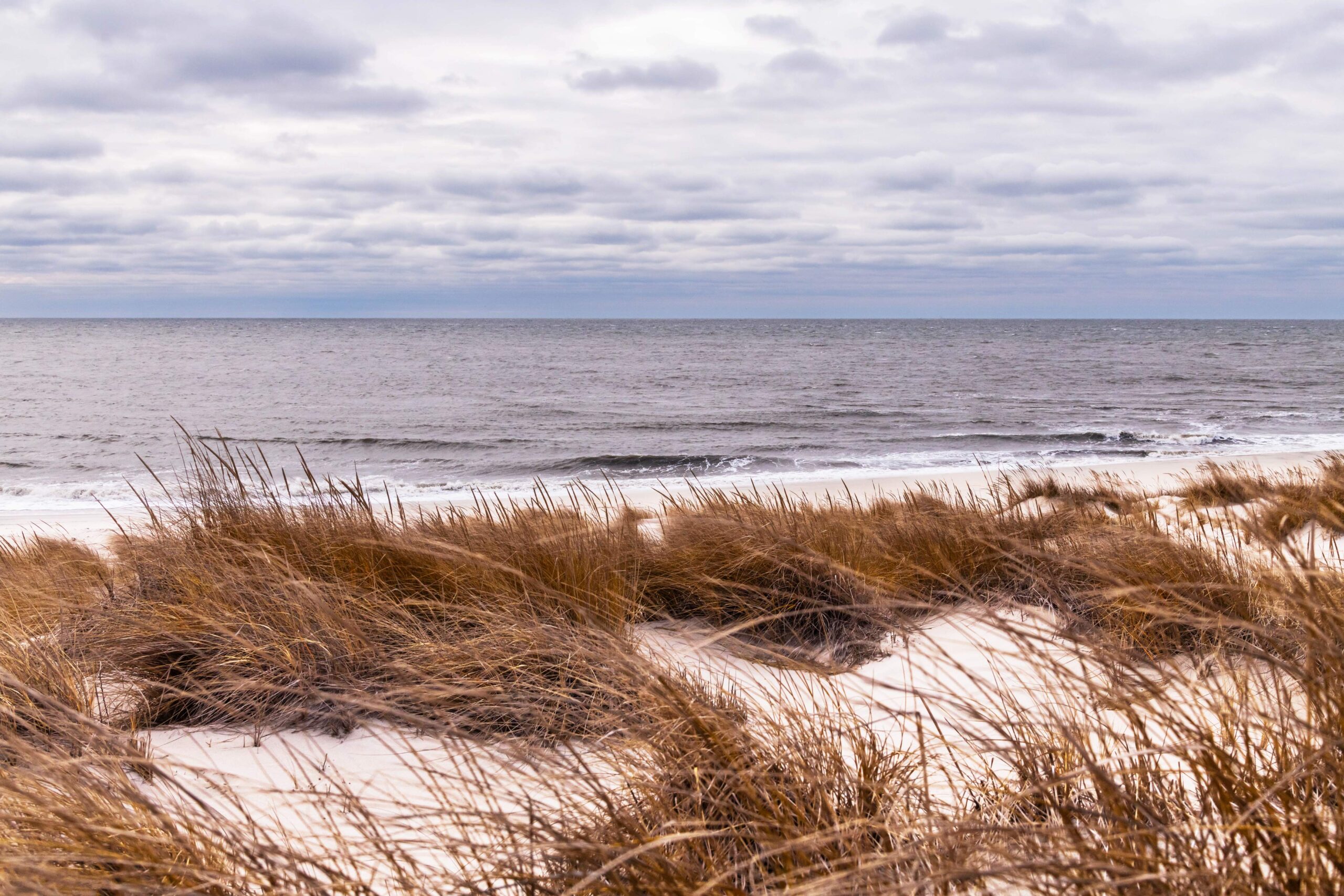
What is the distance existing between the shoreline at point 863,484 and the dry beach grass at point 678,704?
475 cm

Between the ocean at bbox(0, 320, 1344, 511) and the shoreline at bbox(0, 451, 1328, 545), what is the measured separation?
2.82 ft

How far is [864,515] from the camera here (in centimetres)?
533

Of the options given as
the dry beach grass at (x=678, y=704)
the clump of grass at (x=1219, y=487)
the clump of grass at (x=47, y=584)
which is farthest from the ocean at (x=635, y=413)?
the clump of grass at (x=1219, y=487)

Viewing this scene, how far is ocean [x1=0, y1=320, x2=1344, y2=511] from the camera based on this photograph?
16453 millimetres

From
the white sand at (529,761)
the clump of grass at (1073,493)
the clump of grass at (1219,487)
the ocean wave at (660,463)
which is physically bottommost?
the clump of grass at (1219,487)

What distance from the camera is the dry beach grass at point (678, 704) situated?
1.44 meters

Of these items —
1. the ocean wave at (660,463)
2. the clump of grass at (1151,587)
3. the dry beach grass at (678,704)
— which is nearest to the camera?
the dry beach grass at (678,704)

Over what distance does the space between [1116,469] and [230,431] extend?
20922mm

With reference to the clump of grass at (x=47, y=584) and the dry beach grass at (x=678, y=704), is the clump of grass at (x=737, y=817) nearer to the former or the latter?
the dry beach grass at (x=678, y=704)

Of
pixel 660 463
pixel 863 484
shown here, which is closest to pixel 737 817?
pixel 863 484

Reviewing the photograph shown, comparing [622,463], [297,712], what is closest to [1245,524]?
[297,712]

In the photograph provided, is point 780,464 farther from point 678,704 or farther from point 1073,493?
point 678,704

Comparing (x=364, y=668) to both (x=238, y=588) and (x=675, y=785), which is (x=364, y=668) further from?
(x=675, y=785)

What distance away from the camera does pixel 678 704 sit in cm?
191
